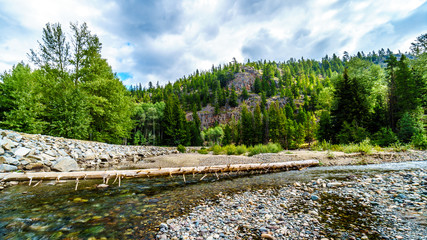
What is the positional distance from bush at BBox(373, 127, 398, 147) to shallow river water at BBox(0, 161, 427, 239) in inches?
836

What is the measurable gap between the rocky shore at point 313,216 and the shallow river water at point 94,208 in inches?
25.0

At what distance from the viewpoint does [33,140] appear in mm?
9719

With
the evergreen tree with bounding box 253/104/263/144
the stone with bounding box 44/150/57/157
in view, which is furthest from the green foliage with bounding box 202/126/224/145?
the stone with bounding box 44/150/57/157

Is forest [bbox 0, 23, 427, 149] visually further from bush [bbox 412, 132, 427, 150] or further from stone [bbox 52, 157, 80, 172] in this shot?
stone [bbox 52, 157, 80, 172]

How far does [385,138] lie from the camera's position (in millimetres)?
18797

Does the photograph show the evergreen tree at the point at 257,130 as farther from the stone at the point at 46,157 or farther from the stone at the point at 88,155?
the stone at the point at 46,157

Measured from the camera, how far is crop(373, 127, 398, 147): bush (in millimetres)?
18234

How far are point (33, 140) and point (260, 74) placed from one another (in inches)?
5879

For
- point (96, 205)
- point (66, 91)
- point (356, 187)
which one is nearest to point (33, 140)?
point (66, 91)

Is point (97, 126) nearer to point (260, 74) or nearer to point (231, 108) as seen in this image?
point (231, 108)

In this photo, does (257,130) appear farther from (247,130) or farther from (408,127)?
(408,127)

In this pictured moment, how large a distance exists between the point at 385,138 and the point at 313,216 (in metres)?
23.1

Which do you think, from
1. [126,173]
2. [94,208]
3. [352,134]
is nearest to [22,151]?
[126,173]

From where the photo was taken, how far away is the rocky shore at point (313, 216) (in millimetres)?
2971
